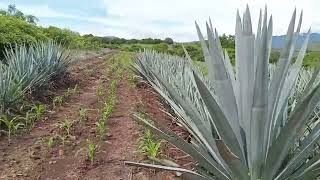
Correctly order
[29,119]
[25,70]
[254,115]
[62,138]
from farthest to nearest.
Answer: [25,70] → [29,119] → [62,138] → [254,115]

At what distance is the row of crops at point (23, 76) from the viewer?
6273mm

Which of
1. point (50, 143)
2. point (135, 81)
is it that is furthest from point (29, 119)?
point (135, 81)

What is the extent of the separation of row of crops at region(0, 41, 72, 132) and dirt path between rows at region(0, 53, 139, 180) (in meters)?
0.42

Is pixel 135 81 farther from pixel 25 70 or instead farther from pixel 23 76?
pixel 23 76

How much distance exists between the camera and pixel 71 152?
15.9ft

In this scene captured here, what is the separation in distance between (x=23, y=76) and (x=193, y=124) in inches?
218

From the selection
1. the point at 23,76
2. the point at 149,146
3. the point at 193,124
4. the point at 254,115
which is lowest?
the point at 149,146

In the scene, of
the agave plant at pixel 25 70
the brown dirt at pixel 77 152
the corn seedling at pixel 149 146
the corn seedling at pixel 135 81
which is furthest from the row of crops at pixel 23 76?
the corn seedling at pixel 135 81

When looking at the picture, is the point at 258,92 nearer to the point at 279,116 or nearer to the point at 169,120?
the point at 279,116

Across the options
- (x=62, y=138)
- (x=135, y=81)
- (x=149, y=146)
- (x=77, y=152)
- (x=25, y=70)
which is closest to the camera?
(x=149, y=146)

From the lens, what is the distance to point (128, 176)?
4.05 meters

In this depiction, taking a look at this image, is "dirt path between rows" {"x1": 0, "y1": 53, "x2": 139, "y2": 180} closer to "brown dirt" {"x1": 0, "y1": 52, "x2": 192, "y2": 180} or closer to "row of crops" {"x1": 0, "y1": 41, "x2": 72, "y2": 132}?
"brown dirt" {"x1": 0, "y1": 52, "x2": 192, "y2": 180}

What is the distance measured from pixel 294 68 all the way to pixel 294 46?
16 centimetres

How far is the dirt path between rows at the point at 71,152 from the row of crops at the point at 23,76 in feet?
1.38
